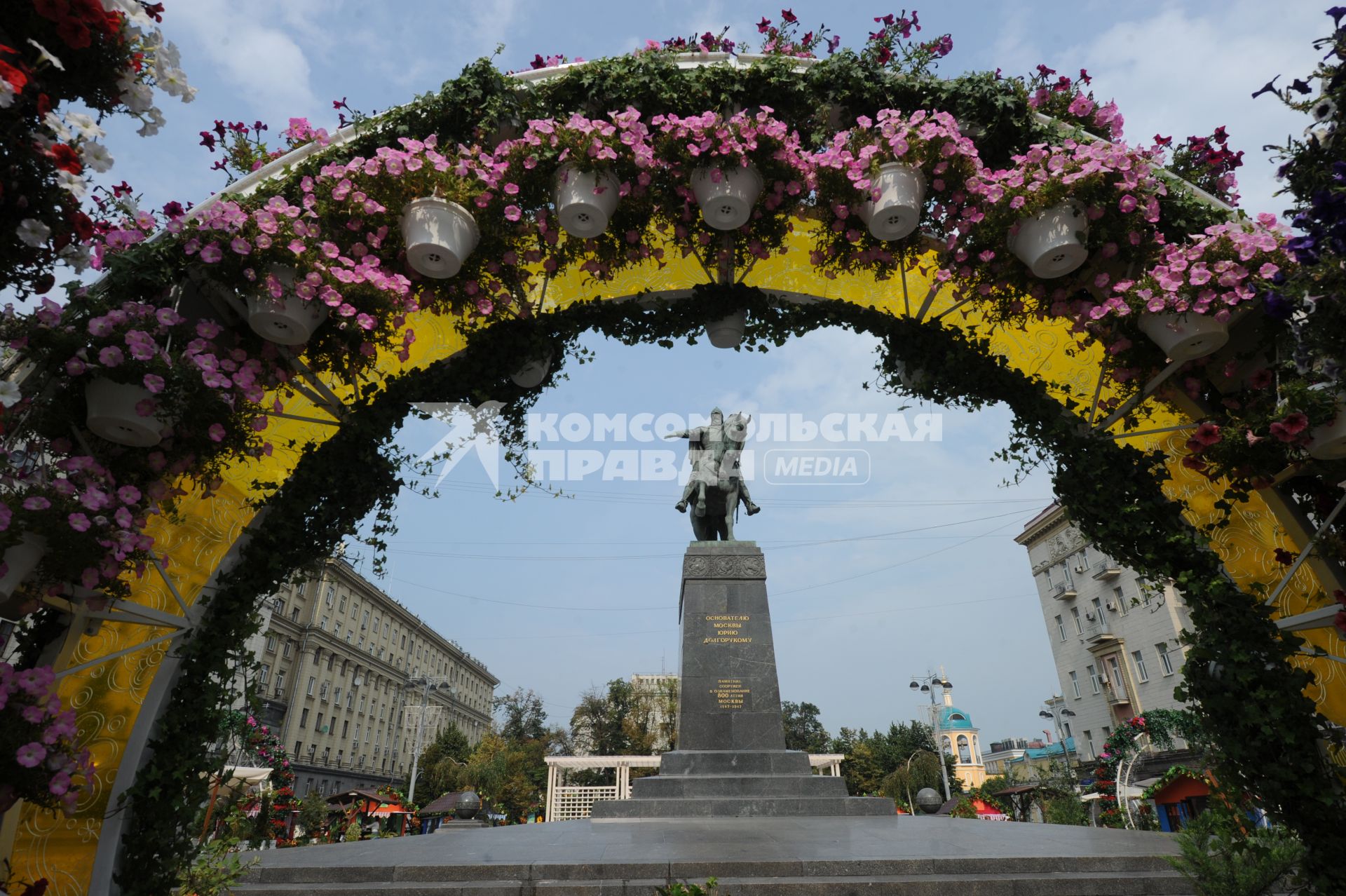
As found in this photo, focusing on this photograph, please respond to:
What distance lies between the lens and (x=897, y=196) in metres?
3.81

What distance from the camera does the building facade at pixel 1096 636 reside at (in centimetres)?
3612

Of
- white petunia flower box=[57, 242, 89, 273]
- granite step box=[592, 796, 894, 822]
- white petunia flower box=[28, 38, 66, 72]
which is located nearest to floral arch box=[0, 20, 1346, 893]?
white petunia flower box=[57, 242, 89, 273]

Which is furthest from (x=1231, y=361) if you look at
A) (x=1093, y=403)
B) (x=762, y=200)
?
(x=762, y=200)

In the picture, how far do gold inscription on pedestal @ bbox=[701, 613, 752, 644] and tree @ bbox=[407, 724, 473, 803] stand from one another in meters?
37.4

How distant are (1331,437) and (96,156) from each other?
5.06 m

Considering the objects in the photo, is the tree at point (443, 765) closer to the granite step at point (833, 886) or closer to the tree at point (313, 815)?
the tree at point (313, 815)

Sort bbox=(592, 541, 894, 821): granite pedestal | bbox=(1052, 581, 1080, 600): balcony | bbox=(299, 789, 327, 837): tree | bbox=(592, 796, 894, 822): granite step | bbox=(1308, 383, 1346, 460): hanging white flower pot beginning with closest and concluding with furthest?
bbox=(1308, 383, 1346, 460): hanging white flower pot, bbox=(592, 796, 894, 822): granite step, bbox=(592, 541, 894, 821): granite pedestal, bbox=(299, 789, 327, 837): tree, bbox=(1052, 581, 1080, 600): balcony

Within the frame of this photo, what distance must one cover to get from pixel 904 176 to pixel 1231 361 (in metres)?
1.96

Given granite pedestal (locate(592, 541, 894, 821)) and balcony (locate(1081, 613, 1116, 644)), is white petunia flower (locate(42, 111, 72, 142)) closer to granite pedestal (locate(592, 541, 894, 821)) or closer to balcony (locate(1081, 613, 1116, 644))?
granite pedestal (locate(592, 541, 894, 821))

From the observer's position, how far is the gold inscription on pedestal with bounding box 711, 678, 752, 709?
35.5 feet

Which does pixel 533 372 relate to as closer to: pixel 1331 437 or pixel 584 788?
pixel 1331 437

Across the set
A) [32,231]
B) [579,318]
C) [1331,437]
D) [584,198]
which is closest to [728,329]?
[579,318]

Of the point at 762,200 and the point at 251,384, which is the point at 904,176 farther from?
the point at 251,384

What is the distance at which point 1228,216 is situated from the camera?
12.1ft
